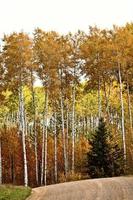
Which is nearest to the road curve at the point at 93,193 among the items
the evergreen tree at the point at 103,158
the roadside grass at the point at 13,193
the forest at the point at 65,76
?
the roadside grass at the point at 13,193

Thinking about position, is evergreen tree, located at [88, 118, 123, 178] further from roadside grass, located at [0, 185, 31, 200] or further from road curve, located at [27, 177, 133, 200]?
roadside grass, located at [0, 185, 31, 200]

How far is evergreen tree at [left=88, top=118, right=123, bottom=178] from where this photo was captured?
33969 millimetres

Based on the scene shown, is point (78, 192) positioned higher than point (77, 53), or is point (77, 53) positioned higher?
point (77, 53)

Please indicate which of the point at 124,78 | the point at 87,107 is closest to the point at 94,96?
the point at 87,107

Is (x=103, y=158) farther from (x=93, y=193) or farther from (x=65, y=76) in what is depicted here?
(x=93, y=193)

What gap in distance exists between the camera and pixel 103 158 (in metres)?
34.0

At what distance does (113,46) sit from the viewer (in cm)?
3847

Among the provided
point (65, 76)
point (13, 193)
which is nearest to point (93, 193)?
point (13, 193)

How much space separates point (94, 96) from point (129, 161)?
28.2 meters

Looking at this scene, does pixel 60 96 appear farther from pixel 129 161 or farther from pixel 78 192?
pixel 78 192

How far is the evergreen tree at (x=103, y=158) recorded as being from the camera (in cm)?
3397

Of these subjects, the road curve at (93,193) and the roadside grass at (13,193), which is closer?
the road curve at (93,193)

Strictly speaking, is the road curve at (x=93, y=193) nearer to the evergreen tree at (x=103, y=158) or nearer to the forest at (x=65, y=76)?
the evergreen tree at (x=103, y=158)

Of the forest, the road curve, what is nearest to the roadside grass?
the road curve
